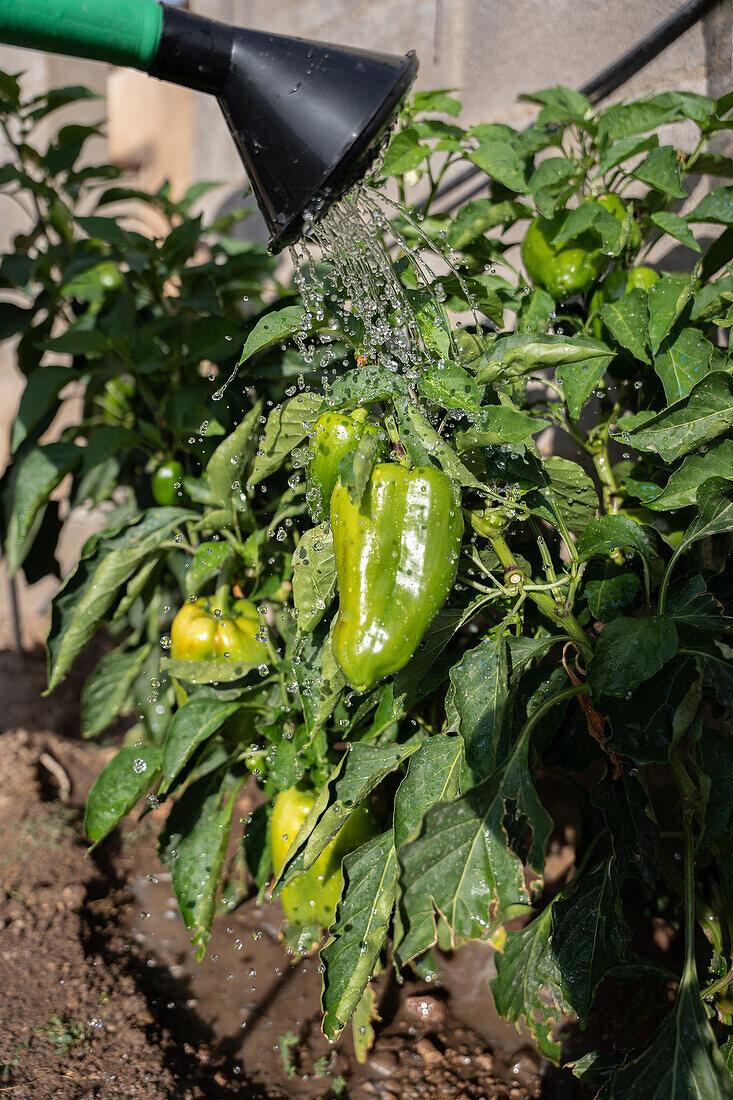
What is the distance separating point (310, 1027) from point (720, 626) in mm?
878

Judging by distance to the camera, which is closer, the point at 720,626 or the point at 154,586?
the point at 720,626

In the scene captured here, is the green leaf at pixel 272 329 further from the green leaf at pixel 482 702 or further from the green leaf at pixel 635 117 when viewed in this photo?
the green leaf at pixel 635 117

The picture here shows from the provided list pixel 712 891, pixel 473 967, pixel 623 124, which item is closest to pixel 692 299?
pixel 623 124

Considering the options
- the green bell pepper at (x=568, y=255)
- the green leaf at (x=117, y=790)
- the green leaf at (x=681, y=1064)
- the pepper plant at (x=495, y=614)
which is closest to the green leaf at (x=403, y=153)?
the pepper plant at (x=495, y=614)

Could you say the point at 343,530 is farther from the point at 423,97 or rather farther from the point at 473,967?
the point at 473,967

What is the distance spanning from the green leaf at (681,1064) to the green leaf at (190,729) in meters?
0.60

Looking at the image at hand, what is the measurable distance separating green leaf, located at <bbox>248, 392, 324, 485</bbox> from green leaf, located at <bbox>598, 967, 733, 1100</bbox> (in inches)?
26.6

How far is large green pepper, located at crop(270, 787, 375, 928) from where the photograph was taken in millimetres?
1049

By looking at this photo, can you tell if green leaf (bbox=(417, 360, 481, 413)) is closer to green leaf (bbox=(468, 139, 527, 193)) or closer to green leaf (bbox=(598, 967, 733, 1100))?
green leaf (bbox=(468, 139, 527, 193))

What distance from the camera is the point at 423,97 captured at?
1201mm

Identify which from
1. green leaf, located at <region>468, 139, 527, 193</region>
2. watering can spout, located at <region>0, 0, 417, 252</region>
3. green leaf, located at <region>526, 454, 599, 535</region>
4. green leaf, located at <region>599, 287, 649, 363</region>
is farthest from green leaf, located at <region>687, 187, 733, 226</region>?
watering can spout, located at <region>0, 0, 417, 252</region>

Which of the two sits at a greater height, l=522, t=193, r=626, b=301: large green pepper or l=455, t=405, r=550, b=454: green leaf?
l=522, t=193, r=626, b=301: large green pepper

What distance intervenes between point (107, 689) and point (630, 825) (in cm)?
98

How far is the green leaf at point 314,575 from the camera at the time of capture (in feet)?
2.82
